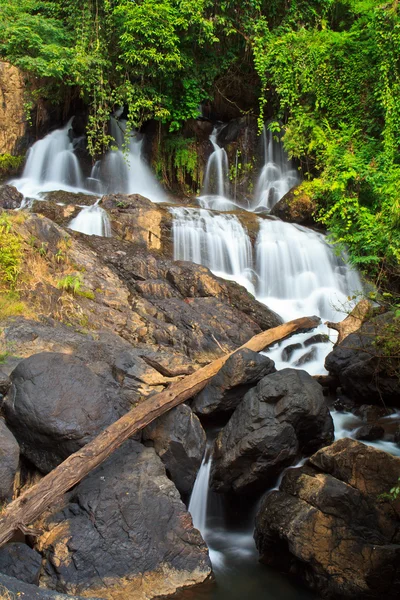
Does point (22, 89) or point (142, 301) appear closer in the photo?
point (142, 301)

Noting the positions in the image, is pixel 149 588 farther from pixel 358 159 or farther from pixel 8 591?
pixel 358 159

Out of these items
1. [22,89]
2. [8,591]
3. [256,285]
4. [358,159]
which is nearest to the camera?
[8,591]

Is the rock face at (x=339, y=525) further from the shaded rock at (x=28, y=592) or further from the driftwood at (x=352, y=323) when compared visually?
the driftwood at (x=352, y=323)

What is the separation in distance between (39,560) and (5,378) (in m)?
2.02

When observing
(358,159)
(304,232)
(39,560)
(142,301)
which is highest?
(358,159)

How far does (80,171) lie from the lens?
1602 cm

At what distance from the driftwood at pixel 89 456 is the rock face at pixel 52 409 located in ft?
0.81

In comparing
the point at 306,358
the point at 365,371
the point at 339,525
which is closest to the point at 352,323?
the point at 306,358

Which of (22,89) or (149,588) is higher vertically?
(22,89)

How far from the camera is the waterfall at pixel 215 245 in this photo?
12.3 meters

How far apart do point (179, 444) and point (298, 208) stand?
979cm

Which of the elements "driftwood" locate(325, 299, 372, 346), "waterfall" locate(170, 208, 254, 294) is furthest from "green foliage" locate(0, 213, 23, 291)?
"driftwood" locate(325, 299, 372, 346)

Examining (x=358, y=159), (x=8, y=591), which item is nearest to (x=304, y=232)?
(x=358, y=159)

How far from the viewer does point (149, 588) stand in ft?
15.7
